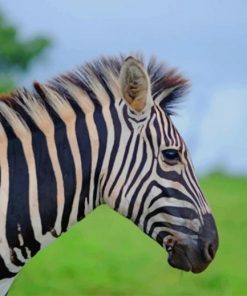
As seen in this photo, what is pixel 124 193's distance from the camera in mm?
6641

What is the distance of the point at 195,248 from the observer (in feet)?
21.8

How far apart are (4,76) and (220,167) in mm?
15432

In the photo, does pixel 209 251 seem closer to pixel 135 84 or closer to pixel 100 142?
pixel 100 142

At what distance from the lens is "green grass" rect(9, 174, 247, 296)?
546 inches

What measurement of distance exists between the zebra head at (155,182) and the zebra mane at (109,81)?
19 centimetres

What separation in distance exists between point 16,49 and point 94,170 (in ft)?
143

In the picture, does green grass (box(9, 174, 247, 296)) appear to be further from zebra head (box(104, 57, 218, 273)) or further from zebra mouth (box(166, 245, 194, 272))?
zebra head (box(104, 57, 218, 273))

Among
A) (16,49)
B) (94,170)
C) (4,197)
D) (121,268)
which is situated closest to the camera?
(4,197)

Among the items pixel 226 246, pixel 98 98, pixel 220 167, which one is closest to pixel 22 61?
pixel 220 167

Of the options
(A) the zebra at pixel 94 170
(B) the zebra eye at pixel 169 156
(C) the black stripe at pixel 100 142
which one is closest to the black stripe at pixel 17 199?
(A) the zebra at pixel 94 170

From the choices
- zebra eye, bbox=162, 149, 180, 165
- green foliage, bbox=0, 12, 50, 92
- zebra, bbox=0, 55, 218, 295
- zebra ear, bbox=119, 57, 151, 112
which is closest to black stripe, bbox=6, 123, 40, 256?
zebra, bbox=0, 55, 218, 295

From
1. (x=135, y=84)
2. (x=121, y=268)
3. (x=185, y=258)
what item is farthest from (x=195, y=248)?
(x=121, y=268)

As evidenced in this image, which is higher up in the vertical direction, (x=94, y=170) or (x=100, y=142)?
(x=100, y=142)

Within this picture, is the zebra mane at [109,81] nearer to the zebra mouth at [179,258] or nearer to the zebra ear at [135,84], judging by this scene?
the zebra ear at [135,84]
